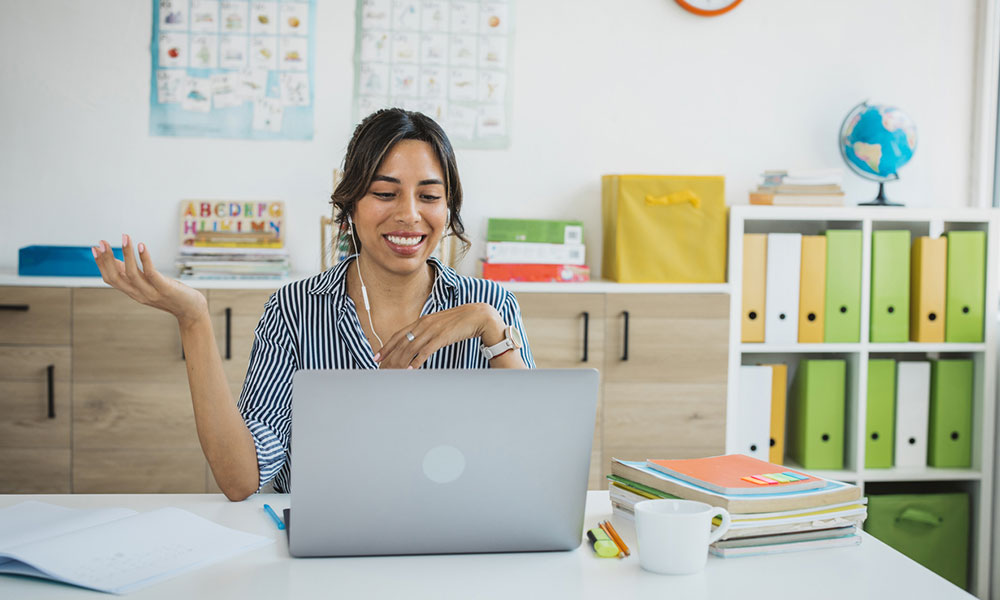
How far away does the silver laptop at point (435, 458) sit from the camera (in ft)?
3.57

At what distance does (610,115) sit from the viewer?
3164 mm

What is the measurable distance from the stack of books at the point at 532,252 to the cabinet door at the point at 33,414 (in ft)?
4.27

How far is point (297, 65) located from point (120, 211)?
29.5 inches

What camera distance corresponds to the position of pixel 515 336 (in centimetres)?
181

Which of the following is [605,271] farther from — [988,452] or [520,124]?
[988,452]

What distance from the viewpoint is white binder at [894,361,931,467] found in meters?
2.98

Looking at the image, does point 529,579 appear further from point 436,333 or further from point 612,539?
point 436,333

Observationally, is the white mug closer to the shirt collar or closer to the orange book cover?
the orange book cover

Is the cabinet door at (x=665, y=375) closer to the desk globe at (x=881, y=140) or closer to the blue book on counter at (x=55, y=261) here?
the desk globe at (x=881, y=140)

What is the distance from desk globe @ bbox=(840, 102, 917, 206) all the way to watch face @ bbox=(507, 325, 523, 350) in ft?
5.72

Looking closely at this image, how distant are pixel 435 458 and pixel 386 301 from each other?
30.9 inches

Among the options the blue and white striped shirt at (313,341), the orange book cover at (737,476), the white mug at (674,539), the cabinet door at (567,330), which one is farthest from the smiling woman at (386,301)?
the cabinet door at (567,330)

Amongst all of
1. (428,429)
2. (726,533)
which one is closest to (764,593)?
(726,533)

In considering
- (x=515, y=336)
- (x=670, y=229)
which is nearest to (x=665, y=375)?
(x=670, y=229)
